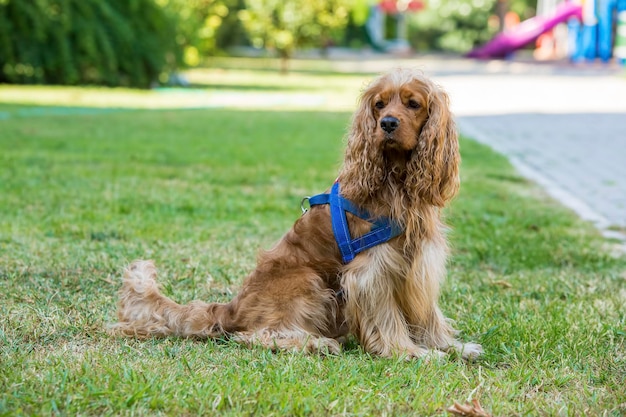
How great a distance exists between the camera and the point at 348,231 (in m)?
4.22

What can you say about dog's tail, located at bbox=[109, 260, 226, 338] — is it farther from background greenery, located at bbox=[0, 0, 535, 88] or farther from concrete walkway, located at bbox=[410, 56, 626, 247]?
background greenery, located at bbox=[0, 0, 535, 88]

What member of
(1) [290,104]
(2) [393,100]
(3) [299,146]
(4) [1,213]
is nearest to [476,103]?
(1) [290,104]

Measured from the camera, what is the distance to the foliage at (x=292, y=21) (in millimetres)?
31938

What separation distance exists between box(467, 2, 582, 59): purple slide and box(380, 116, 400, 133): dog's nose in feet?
138

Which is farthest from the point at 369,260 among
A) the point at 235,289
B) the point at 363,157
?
the point at 235,289

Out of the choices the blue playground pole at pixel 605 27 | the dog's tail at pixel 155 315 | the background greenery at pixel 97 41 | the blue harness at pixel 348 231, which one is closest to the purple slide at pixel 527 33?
the blue playground pole at pixel 605 27

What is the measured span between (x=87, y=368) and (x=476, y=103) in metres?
18.3

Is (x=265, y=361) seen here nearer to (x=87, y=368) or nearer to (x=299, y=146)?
(x=87, y=368)

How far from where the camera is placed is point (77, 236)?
655 cm

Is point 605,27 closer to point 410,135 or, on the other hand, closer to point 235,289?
point 235,289

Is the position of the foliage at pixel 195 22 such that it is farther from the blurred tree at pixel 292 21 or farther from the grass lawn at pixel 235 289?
the grass lawn at pixel 235 289

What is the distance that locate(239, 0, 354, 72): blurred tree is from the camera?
3194cm

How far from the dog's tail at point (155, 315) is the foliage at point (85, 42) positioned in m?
19.0

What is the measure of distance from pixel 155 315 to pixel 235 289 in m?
1.09
